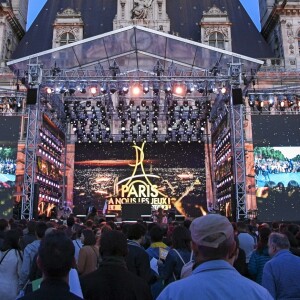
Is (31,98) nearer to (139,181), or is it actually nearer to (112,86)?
(112,86)

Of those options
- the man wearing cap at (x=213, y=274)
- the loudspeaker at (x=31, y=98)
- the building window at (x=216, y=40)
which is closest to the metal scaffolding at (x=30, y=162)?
the loudspeaker at (x=31, y=98)

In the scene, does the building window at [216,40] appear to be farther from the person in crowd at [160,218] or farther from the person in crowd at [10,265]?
the person in crowd at [10,265]

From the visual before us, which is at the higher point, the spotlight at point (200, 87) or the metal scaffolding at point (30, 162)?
the spotlight at point (200, 87)

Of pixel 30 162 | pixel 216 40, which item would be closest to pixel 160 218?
pixel 30 162

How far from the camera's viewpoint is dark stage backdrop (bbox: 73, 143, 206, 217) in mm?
28875

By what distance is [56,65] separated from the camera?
2323 centimetres

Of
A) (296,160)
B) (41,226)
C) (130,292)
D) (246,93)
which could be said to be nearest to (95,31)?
(246,93)

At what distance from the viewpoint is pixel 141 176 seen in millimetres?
29344

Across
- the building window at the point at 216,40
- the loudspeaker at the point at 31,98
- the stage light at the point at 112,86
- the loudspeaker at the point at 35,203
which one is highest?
the building window at the point at 216,40

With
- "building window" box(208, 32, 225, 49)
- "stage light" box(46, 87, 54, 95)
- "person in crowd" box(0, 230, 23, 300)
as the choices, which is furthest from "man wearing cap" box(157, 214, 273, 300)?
"building window" box(208, 32, 225, 49)

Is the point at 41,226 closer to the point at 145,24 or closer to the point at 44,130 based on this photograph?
the point at 44,130

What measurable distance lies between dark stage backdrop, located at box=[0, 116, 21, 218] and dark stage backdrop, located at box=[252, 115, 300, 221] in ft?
50.7

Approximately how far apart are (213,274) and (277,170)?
23.9m

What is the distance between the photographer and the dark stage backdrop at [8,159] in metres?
24.8
